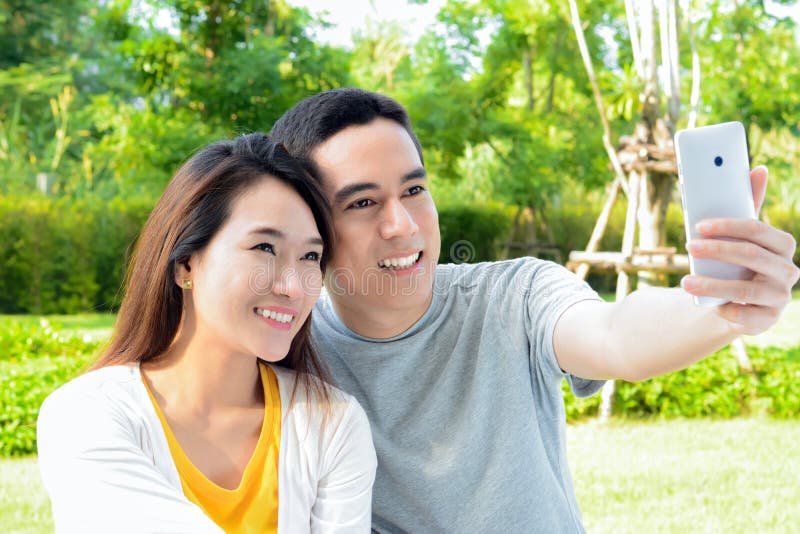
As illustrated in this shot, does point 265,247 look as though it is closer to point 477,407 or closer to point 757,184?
point 477,407

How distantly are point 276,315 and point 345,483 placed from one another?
415mm

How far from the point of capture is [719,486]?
186 inches

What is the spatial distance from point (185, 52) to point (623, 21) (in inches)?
266

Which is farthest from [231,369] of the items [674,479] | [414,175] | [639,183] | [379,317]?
[639,183]

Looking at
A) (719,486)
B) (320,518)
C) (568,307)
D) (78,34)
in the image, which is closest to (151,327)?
(320,518)

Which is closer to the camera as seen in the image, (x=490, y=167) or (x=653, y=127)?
(x=653, y=127)

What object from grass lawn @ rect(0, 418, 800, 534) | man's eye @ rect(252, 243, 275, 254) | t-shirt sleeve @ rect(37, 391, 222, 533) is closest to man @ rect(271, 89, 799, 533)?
man's eye @ rect(252, 243, 275, 254)

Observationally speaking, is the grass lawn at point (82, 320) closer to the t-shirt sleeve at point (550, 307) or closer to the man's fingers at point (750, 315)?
the t-shirt sleeve at point (550, 307)

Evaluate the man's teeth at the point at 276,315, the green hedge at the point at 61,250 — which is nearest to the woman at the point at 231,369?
the man's teeth at the point at 276,315

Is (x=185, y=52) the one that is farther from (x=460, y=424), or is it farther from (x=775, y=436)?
(x=460, y=424)

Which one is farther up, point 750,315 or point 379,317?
point 750,315

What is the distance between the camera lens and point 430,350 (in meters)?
2.12

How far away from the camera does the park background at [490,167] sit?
500cm

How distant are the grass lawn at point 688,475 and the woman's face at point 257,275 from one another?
2.85 meters
